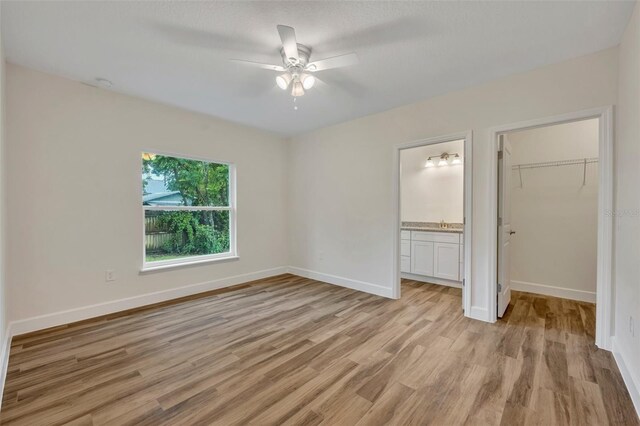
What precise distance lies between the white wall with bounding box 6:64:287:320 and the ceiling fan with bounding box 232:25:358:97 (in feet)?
6.52

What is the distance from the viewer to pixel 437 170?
501 centimetres

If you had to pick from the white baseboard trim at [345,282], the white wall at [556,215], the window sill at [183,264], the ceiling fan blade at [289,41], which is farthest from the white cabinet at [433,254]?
the ceiling fan blade at [289,41]

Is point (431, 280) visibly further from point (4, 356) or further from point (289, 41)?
point (4, 356)

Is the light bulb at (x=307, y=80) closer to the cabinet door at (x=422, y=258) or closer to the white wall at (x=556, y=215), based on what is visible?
the cabinet door at (x=422, y=258)

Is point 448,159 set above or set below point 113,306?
above

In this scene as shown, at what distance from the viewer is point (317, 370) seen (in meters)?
2.10

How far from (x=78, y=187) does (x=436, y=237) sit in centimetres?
476

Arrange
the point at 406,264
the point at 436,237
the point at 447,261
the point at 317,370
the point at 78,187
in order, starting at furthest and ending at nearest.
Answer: the point at 406,264, the point at 436,237, the point at 447,261, the point at 78,187, the point at 317,370

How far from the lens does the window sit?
11.9 feet

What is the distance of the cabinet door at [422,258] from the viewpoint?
444 cm

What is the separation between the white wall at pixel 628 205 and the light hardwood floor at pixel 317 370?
0.93ft

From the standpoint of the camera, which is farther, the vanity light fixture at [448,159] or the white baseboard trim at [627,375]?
the vanity light fixture at [448,159]

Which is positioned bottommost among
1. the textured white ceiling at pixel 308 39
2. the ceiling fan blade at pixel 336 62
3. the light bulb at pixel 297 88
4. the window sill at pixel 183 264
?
the window sill at pixel 183 264

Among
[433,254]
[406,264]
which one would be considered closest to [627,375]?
[433,254]
